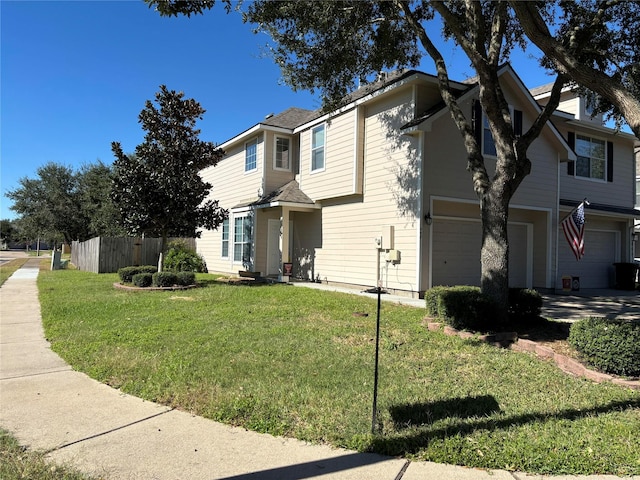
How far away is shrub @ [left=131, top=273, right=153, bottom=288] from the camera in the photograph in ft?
43.8

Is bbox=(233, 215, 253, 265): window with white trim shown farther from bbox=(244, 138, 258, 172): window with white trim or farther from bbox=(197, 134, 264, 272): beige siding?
bbox=(244, 138, 258, 172): window with white trim

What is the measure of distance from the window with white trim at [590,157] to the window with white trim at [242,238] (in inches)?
513

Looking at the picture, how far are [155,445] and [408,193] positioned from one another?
9805mm

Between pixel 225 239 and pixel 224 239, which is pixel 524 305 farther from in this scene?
pixel 224 239

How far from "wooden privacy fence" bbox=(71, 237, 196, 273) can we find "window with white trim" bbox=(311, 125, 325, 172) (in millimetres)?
10647

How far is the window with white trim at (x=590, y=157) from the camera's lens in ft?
55.3

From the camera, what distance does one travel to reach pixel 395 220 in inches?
A: 491

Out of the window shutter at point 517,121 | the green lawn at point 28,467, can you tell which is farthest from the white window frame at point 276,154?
the green lawn at point 28,467

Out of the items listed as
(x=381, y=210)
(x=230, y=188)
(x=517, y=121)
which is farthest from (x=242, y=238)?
(x=517, y=121)

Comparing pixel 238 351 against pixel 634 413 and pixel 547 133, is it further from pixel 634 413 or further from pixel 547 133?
pixel 547 133

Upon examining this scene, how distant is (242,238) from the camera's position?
60.8 ft

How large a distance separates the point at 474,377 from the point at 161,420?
343cm

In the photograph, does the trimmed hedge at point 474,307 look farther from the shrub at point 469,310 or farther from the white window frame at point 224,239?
the white window frame at point 224,239

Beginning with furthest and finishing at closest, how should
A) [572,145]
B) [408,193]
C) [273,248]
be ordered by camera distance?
[273,248], [572,145], [408,193]
